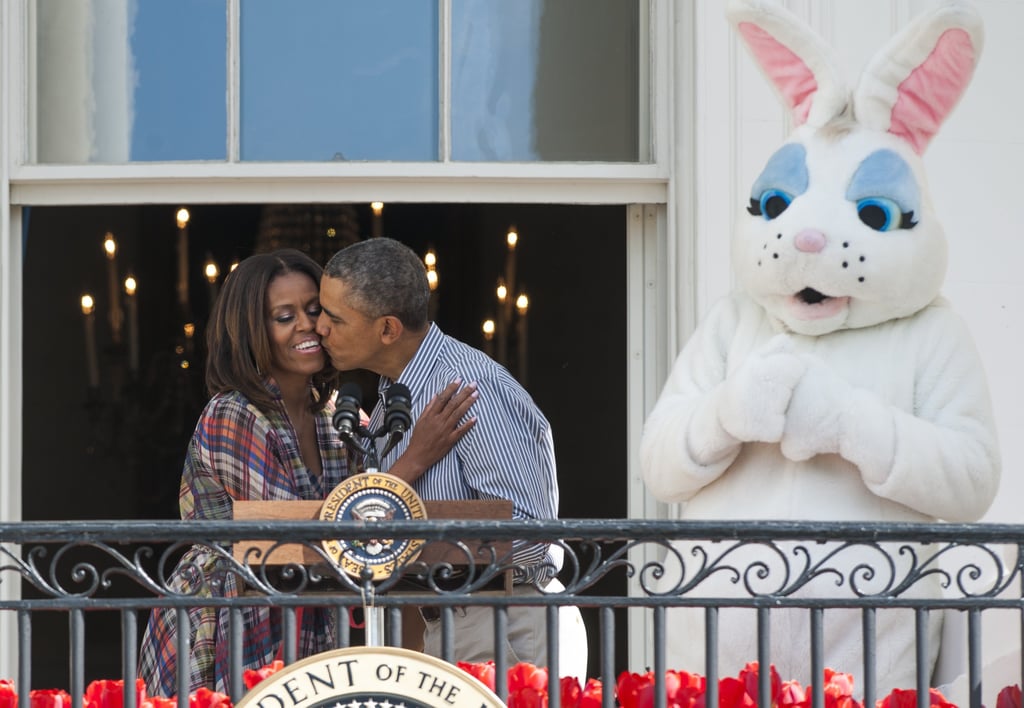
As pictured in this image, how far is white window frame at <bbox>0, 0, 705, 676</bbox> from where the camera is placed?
17.1 ft

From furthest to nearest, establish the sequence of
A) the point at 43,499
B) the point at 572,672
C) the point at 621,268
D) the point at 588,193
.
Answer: the point at 43,499
the point at 621,268
the point at 588,193
the point at 572,672

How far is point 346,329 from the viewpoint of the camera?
4352mm

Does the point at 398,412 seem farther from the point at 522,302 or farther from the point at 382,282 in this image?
the point at 522,302

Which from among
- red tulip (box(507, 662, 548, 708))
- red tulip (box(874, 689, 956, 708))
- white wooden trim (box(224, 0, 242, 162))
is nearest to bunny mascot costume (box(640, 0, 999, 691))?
red tulip (box(874, 689, 956, 708))

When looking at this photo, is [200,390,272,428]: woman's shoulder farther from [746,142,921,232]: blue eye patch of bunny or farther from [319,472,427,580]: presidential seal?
[746,142,921,232]: blue eye patch of bunny

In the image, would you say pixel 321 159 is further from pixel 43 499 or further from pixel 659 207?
pixel 43 499

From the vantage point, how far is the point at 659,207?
533 cm

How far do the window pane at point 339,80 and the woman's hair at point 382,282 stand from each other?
0.95m

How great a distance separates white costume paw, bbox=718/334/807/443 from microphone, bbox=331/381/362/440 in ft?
2.75

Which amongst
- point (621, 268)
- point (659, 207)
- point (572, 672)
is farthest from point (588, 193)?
point (621, 268)

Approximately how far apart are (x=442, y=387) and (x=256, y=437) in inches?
18.4

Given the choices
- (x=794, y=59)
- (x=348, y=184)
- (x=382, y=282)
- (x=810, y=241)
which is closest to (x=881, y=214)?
(x=810, y=241)

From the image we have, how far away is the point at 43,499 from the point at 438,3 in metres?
3.97

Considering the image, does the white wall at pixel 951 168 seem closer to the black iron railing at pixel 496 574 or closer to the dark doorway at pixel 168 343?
the black iron railing at pixel 496 574
